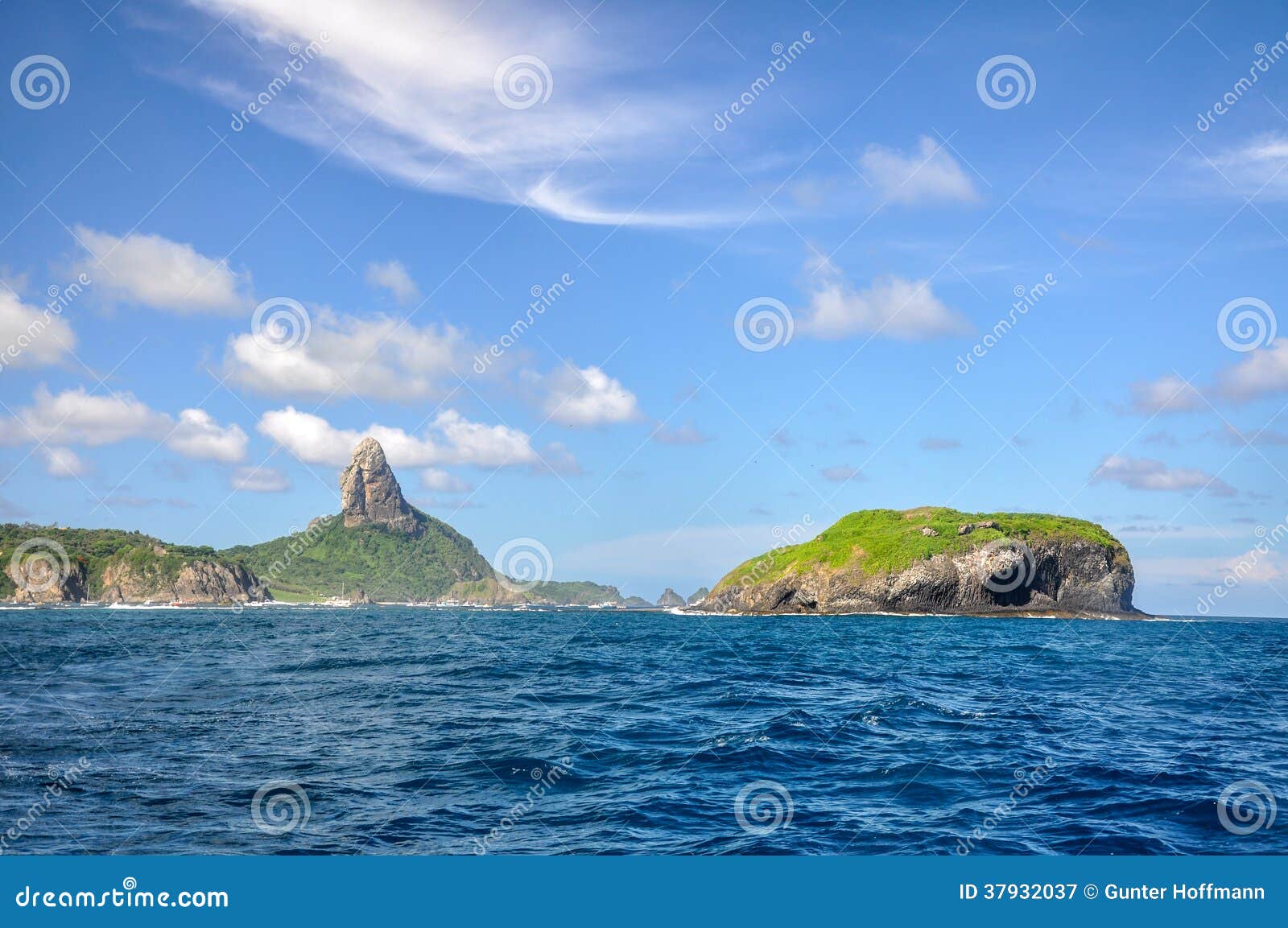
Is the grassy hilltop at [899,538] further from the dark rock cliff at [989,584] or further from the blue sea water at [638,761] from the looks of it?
the blue sea water at [638,761]

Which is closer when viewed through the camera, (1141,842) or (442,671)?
(1141,842)

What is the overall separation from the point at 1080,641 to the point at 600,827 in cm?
6397

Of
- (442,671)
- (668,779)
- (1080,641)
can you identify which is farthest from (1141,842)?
(1080,641)

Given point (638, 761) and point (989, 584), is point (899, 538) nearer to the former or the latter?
point (989, 584)

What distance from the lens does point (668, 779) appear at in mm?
15852

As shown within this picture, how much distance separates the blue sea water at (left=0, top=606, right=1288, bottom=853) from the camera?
12.5 metres

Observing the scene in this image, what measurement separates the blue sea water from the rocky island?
8768 cm

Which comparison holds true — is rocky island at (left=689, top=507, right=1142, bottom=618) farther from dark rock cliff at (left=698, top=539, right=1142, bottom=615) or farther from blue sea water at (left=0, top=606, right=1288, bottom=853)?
blue sea water at (left=0, top=606, right=1288, bottom=853)

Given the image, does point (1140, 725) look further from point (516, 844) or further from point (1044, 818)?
point (516, 844)

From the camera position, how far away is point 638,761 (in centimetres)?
1748

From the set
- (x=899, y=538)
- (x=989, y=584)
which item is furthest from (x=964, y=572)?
(x=899, y=538)

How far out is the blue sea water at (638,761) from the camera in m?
12.5

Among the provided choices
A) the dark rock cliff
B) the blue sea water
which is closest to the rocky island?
the dark rock cliff

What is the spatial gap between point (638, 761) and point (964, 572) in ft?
385
